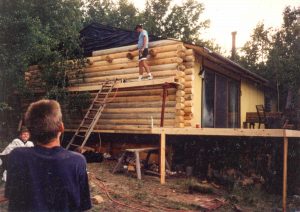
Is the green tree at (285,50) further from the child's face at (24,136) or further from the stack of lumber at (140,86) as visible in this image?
the child's face at (24,136)

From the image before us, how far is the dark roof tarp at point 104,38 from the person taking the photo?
43.7ft

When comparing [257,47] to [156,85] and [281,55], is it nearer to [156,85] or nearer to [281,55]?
[281,55]

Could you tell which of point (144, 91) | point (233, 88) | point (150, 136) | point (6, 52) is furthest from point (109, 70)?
point (233, 88)

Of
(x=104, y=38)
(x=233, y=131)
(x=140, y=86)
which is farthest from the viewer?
(x=104, y=38)

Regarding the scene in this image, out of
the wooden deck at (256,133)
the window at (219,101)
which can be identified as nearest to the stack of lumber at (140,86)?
the wooden deck at (256,133)

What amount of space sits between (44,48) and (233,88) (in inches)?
337

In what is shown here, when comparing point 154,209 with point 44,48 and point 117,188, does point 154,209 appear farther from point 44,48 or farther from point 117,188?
point 44,48

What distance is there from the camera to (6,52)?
42.3ft

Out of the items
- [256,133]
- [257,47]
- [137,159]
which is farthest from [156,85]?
[257,47]

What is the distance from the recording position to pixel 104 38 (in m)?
14.2

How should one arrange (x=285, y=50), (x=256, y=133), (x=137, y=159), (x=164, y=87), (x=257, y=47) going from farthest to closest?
(x=257, y=47) → (x=285, y=50) → (x=164, y=87) → (x=137, y=159) → (x=256, y=133)

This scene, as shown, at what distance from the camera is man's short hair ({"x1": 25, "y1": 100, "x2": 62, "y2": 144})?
2104 millimetres

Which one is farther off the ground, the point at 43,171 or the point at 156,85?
the point at 156,85

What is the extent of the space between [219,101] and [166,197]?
702cm
